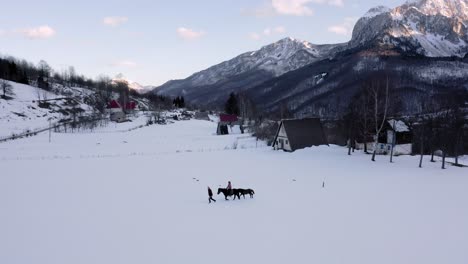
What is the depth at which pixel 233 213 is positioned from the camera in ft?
66.2

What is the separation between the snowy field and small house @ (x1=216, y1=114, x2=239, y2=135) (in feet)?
140

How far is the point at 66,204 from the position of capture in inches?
872

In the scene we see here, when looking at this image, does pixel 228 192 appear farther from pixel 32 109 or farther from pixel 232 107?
pixel 232 107

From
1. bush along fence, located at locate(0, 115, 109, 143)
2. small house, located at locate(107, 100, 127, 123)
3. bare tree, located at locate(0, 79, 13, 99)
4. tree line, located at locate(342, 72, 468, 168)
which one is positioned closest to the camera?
tree line, located at locate(342, 72, 468, 168)

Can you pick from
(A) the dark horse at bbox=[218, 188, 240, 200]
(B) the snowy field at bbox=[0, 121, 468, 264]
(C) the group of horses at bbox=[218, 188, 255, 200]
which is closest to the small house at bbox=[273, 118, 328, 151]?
(B) the snowy field at bbox=[0, 121, 468, 264]

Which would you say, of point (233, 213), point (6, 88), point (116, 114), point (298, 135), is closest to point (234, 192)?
point (233, 213)

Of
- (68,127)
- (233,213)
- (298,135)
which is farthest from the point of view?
(68,127)

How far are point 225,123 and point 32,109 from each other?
5630 cm

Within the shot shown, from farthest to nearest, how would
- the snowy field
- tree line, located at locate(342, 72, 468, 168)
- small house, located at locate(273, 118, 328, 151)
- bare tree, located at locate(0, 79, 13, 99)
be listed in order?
bare tree, located at locate(0, 79, 13, 99) < small house, located at locate(273, 118, 328, 151) < tree line, located at locate(342, 72, 468, 168) < the snowy field

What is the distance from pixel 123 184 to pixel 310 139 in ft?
103

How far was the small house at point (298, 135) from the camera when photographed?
50000 millimetres

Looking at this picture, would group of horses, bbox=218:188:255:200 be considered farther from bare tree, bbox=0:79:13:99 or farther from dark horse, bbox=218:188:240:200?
bare tree, bbox=0:79:13:99

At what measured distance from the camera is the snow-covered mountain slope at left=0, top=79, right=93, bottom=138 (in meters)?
79.4

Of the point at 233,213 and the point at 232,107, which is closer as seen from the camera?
the point at 233,213
